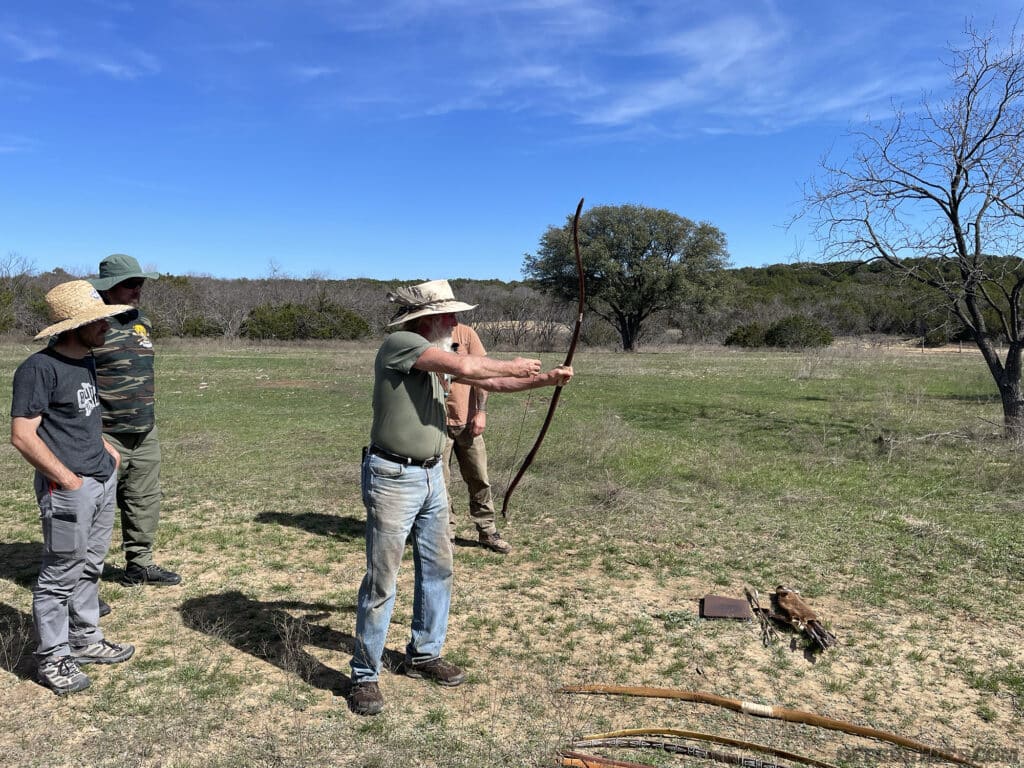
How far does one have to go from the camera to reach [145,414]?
16.6ft

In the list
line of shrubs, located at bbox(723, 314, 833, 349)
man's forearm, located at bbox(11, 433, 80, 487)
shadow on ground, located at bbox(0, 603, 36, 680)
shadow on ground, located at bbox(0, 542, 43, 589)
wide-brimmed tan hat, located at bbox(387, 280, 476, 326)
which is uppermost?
line of shrubs, located at bbox(723, 314, 833, 349)

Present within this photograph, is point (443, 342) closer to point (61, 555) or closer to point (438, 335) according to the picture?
point (438, 335)

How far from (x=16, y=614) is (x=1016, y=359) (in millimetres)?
12761

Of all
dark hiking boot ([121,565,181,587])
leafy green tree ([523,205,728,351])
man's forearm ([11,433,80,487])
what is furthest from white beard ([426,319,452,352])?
leafy green tree ([523,205,728,351])

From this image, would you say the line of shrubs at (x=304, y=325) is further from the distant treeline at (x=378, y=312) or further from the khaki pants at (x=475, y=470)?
the khaki pants at (x=475, y=470)

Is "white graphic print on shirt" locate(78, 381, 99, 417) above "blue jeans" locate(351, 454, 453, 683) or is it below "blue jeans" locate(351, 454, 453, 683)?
above

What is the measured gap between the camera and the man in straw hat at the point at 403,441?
11.4 ft

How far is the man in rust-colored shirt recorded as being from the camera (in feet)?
19.1

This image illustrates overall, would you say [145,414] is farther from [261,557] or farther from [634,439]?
[634,439]

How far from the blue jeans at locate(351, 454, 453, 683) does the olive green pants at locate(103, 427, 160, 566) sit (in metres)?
2.45

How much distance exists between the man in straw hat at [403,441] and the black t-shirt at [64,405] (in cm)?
152

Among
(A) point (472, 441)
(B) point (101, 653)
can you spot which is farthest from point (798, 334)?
(B) point (101, 653)

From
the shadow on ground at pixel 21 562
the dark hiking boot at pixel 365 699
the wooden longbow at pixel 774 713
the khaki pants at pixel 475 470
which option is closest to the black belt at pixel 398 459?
the dark hiking boot at pixel 365 699

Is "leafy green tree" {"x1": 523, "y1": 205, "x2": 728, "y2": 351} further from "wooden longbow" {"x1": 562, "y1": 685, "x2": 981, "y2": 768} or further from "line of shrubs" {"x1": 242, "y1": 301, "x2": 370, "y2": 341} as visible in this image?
"wooden longbow" {"x1": 562, "y1": 685, "x2": 981, "y2": 768}
